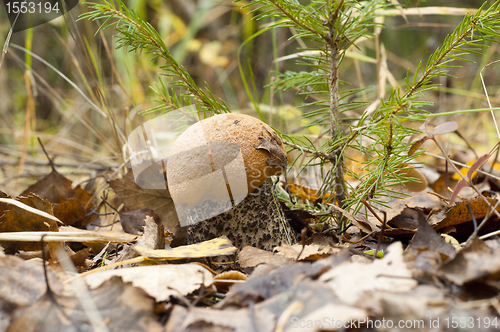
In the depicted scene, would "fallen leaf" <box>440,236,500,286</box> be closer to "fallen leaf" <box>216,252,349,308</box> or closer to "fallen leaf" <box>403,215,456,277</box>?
"fallen leaf" <box>403,215,456,277</box>

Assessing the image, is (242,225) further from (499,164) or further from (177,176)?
(499,164)

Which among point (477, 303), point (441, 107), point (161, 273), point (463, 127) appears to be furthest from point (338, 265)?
point (441, 107)

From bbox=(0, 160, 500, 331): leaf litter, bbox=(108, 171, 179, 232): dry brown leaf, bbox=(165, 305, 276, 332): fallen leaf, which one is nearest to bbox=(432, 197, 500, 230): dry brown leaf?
bbox=(0, 160, 500, 331): leaf litter

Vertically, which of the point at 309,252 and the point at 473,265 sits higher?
the point at 473,265

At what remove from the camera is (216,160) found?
1.11 meters

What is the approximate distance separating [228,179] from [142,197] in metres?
0.78

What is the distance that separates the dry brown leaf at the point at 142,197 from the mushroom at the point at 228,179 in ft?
1.21

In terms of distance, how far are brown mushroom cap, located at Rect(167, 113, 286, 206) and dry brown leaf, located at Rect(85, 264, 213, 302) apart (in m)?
0.31

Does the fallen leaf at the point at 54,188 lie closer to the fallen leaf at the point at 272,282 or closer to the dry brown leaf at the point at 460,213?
Answer: the fallen leaf at the point at 272,282

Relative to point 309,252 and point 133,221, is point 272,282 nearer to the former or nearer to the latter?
point 309,252

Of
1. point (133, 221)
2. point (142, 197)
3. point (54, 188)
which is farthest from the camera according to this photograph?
point (54, 188)

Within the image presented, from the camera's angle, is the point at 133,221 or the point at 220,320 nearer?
the point at 220,320

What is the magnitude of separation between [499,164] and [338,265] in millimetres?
2136

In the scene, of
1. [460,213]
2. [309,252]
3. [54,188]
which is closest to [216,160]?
[309,252]
